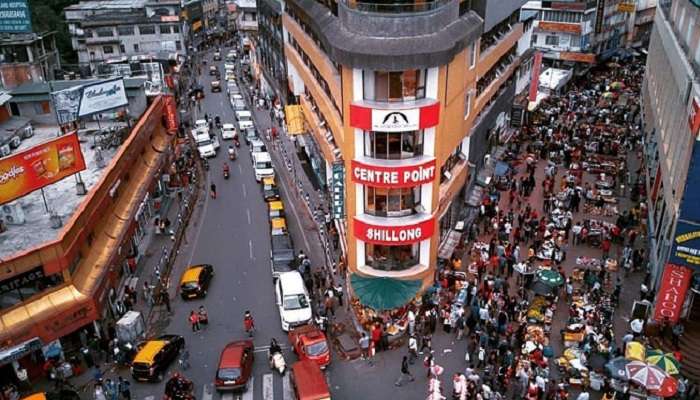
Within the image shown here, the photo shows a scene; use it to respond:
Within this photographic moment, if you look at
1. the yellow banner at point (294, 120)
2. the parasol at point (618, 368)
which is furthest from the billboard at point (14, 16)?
the parasol at point (618, 368)

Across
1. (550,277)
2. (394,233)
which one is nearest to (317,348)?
(394,233)

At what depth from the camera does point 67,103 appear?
37156 millimetres

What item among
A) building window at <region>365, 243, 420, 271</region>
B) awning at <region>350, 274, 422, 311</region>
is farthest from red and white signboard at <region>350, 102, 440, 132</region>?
awning at <region>350, 274, 422, 311</region>

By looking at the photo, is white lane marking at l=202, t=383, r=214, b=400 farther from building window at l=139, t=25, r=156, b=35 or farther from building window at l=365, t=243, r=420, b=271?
building window at l=139, t=25, r=156, b=35

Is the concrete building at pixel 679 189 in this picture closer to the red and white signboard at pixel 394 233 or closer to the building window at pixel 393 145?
the red and white signboard at pixel 394 233

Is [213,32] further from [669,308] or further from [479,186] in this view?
[669,308]

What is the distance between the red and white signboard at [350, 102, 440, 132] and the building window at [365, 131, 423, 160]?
94 cm

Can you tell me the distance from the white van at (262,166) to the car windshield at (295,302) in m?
18.8

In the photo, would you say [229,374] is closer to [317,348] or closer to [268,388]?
[268,388]

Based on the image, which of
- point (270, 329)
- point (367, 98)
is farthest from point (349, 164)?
point (270, 329)

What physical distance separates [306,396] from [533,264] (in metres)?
16.2

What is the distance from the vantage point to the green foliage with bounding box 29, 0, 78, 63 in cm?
8068

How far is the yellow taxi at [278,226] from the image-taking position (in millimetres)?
37594

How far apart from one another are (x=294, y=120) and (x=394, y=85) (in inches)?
816
